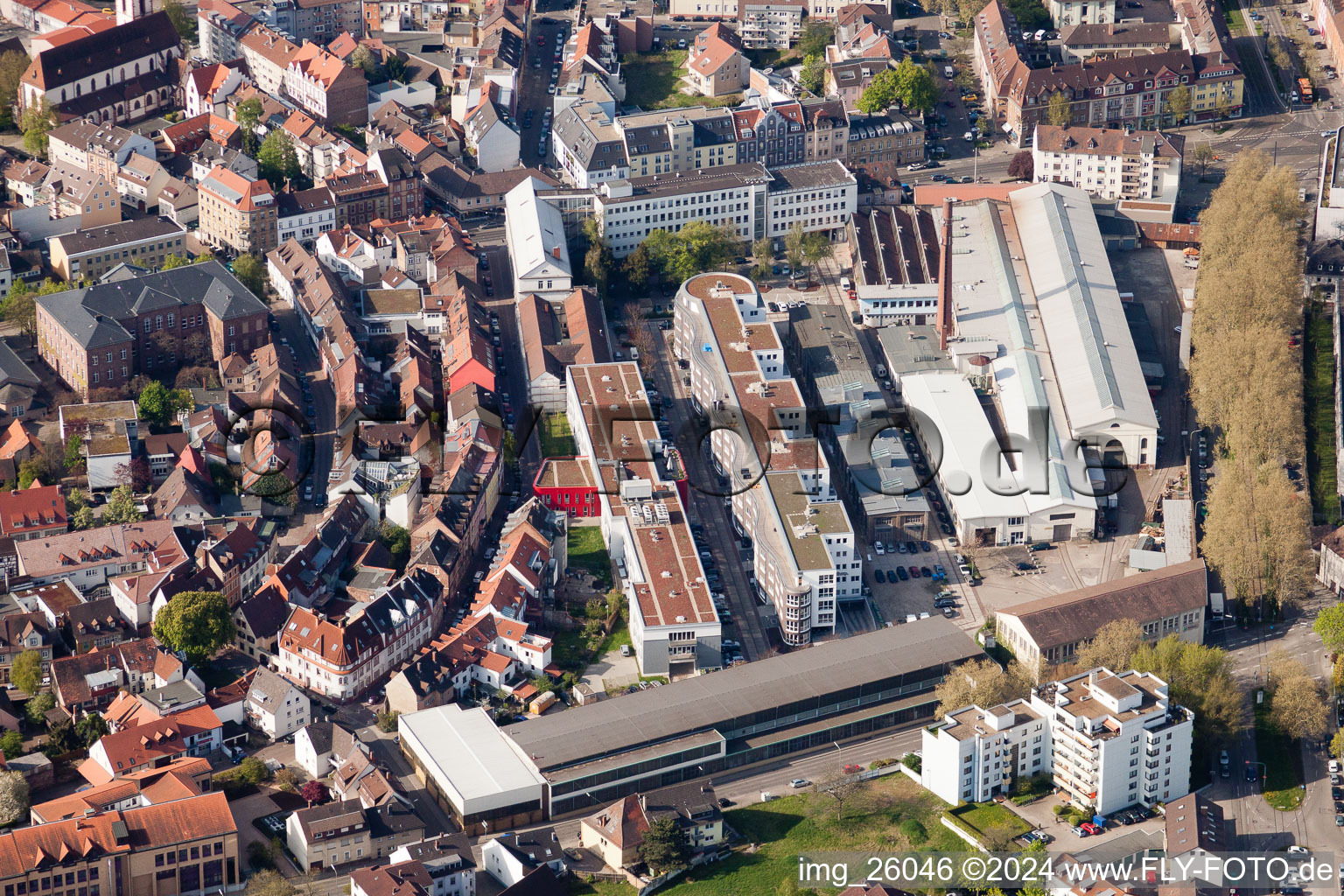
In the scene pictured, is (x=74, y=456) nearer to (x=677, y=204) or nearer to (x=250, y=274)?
(x=250, y=274)

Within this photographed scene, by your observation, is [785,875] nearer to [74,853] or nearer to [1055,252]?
[74,853]

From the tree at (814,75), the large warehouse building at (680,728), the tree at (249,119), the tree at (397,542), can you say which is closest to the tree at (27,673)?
the large warehouse building at (680,728)

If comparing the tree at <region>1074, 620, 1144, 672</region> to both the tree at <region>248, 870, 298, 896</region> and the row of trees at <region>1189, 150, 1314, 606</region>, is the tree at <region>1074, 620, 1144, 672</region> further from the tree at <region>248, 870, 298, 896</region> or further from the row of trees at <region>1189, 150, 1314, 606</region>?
the tree at <region>248, 870, 298, 896</region>

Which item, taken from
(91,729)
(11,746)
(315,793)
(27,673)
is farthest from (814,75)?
(11,746)

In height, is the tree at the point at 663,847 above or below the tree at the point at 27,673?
below

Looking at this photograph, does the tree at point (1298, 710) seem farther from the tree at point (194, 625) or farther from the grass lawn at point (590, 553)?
the tree at point (194, 625)

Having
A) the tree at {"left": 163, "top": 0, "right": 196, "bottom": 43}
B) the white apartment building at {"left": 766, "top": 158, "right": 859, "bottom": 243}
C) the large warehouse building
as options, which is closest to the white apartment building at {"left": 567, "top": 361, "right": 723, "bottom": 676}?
the large warehouse building
